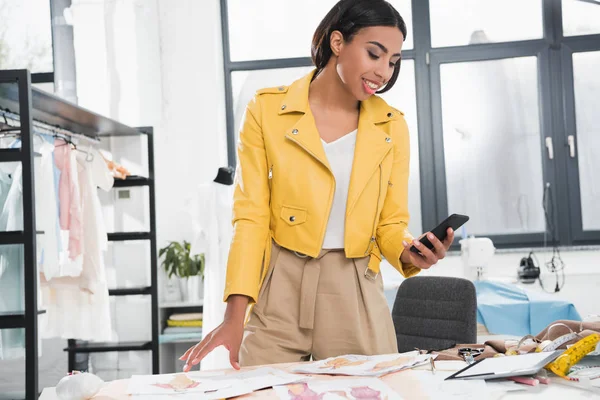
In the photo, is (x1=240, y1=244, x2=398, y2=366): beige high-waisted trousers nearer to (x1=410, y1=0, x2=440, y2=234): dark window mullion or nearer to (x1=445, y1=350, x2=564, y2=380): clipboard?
(x1=445, y1=350, x2=564, y2=380): clipboard

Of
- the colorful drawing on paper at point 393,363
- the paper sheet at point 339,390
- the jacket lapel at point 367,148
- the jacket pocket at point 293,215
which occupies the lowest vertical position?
the paper sheet at point 339,390

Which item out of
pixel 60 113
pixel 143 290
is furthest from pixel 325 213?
pixel 143 290

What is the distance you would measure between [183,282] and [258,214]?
3476 millimetres

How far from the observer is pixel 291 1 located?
554 cm

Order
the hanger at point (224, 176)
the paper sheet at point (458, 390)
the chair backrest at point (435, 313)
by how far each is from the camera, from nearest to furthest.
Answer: the paper sheet at point (458, 390)
the chair backrest at point (435, 313)
the hanger at point (224, 176)

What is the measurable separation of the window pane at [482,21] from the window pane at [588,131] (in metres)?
0.41

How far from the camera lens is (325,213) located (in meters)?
1.58

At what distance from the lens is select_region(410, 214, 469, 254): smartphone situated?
1373mm

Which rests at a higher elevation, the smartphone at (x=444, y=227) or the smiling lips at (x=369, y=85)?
the smiling lips at (x=369, y=85)

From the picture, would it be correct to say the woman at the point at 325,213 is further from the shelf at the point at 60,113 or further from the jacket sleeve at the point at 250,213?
the shelf at the point at 60,113

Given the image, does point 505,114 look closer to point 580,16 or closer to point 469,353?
point 580,16

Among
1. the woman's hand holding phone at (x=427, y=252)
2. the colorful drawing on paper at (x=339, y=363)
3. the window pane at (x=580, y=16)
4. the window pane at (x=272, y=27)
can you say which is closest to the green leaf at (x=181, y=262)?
the window pane at (x=272, y=27)

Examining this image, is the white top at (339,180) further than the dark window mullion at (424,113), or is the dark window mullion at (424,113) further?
the dark window mullion at (424,113)

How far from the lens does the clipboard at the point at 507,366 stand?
1.26 meters
